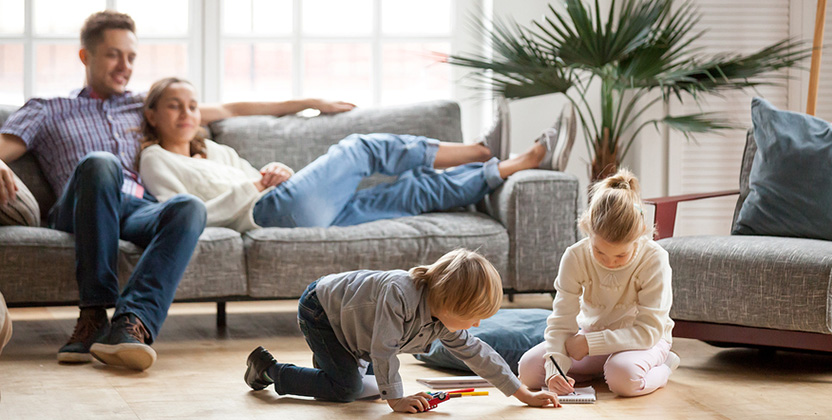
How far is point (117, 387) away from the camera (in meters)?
2.24

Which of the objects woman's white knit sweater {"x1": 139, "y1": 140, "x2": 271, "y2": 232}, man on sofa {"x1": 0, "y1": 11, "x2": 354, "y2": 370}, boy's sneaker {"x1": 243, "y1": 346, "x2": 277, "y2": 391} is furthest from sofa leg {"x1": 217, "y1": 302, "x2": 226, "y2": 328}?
boy's sneaker {"x1": 243, "y1": 346, "x2": 277, "y2": 391}

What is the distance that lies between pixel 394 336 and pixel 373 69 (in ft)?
8.53

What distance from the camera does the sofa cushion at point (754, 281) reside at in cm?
233

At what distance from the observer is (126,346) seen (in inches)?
92.7

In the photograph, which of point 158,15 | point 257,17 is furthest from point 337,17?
point 158,15

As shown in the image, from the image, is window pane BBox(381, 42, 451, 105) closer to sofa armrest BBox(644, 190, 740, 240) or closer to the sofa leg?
the sofa leg

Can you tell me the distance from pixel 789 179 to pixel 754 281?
448 mm

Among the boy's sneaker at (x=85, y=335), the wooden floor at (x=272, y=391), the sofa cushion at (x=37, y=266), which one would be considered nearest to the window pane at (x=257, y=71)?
the wooden floor at (x=272, y=391)

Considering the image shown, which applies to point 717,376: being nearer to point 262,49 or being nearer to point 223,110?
point 223,110

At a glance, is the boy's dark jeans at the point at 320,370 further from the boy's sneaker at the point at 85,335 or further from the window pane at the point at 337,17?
the window pane at the point at 337,17

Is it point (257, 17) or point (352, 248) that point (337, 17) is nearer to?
point (257, 17)

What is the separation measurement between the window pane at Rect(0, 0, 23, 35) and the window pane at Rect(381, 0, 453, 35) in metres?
1.61

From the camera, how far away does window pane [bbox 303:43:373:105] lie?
14.1 ft

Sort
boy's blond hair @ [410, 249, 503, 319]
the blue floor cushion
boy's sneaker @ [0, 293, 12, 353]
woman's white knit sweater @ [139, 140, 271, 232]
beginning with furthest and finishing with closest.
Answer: woman's white knit sweater @ [139, 140, 271, 232]
the blue floor cushion
boy's blond hair @ [410, 249, 503, 319]
boy's sneaker @ [0, 293, 12, 353]
